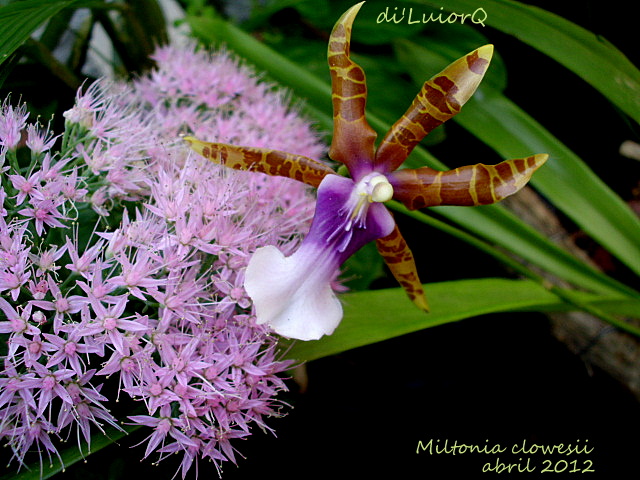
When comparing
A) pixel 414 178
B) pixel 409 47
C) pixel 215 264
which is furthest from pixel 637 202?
pixel 215 264

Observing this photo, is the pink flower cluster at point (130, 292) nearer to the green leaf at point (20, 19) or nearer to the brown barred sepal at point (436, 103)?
the green leaf at point (20, 19)

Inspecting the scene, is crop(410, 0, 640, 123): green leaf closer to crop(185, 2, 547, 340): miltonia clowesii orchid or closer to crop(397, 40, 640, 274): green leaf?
crop(397, 40, 640, 274): green leaf

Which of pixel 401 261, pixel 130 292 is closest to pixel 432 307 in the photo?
pixel 401 261

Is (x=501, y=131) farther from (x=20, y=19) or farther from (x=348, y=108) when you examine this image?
(x=20, y=19)

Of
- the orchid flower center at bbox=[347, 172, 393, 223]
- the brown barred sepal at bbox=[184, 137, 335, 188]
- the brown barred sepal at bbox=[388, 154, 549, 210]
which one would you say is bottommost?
the brown barred sepal at bbox=[388, 154, 549, 210]

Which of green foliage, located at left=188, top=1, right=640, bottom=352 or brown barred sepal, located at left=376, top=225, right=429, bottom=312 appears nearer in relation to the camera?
brown barred sepal, located at left=376, top=225, right=429, bottom=312

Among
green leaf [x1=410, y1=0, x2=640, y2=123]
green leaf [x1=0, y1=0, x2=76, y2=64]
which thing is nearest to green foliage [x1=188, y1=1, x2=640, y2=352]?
green leaf [x1=410, y1=0, x2=640, y2=123]

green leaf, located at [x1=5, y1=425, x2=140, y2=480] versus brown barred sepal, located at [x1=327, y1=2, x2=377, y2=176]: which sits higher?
brown barred sepal, located at [x1=327, y1=2, x2=377, y2=176]
